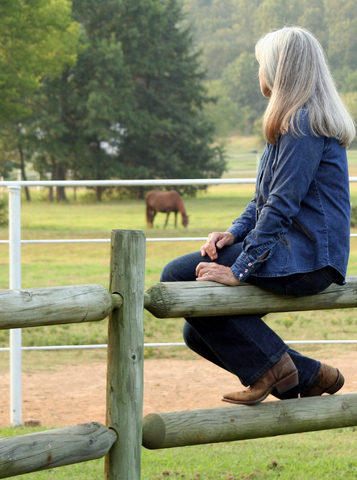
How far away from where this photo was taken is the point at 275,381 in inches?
78.2

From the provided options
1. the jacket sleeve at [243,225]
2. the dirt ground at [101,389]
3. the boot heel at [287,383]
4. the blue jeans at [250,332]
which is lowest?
the dirt ground at [101,389]

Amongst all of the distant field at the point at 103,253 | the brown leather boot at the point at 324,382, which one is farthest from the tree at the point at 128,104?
the brown leather boot at the point at 324,382

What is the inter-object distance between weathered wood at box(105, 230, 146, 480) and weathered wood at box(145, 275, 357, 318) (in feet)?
0.21

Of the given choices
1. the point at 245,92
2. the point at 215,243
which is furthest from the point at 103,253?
the point at 245,92

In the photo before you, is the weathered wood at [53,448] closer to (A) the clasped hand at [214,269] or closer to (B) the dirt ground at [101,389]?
(A) the clasped hand at [214,269]

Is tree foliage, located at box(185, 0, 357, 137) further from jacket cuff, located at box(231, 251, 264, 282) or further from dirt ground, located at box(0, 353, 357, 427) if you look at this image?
jacket cuff, located at box(231, 251, 264, 282)

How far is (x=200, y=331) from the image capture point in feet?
6.72

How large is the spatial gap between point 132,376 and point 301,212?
2.46 feet

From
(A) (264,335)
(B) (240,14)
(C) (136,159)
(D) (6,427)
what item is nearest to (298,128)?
(A) (264,335)

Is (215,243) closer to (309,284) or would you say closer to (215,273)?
(215,273)

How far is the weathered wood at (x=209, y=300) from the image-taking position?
74.9 inches

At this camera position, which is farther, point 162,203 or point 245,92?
point 245,92

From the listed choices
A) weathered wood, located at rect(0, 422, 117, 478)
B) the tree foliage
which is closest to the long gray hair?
weathered wood, located at rect(0, 422, 117, 478)

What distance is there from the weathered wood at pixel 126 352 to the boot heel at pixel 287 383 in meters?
0.47
